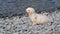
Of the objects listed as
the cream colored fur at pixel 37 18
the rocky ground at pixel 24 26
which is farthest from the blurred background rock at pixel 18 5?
the cream colored fur at pixel 37 18

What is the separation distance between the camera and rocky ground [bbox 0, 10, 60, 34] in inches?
240

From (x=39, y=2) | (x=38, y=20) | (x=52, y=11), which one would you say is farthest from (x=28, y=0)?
(x=38, y=20)

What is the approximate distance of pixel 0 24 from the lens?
705 cm

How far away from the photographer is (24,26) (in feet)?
22.0

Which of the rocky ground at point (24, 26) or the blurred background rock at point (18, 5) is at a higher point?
the blurred background rock at point (18, 5)

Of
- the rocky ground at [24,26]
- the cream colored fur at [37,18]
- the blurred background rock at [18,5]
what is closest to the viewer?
the rocky ground at [24,26]

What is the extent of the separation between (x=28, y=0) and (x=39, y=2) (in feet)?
1.24

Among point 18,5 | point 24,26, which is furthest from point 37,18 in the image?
point 18,5

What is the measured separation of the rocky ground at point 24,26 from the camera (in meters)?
6.10

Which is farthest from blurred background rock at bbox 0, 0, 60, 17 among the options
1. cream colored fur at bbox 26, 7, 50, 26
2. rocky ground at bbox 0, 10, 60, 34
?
cream colored fur at bbox 26, 7, 50, 26

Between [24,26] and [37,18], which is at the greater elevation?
[37,18]

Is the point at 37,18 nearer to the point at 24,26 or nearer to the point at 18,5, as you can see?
the point at 24,26

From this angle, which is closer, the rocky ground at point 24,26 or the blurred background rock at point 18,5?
the rocky ground at point 24,26

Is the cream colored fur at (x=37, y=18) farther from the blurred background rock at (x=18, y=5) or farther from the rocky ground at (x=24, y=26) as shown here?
the blurred background rock at (x=18, y=5)
